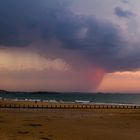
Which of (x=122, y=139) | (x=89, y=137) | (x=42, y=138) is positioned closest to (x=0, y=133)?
(x=42, y=138)

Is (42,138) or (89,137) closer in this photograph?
(42,138)

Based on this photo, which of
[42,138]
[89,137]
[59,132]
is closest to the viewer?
[42,138]

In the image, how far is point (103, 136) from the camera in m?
29.9

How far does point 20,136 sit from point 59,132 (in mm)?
4974

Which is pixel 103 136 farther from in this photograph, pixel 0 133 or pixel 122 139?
pixel 0 133

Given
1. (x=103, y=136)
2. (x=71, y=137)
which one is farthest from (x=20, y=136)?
(x=103, y=136)

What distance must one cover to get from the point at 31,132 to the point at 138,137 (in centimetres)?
944

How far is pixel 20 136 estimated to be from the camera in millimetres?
27625

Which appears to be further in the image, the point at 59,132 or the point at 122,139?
the point at 59,132

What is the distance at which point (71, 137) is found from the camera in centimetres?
2853

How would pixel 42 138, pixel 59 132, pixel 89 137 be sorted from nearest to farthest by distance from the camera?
pixel 42 138
pixel 89 137
pixel 59 132

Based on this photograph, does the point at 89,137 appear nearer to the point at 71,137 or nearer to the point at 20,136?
the point at 71,137

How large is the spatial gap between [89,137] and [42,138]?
14.3ft

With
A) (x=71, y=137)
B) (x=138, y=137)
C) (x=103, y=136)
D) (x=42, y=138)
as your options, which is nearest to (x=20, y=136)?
Result: (x=42, y=138)
